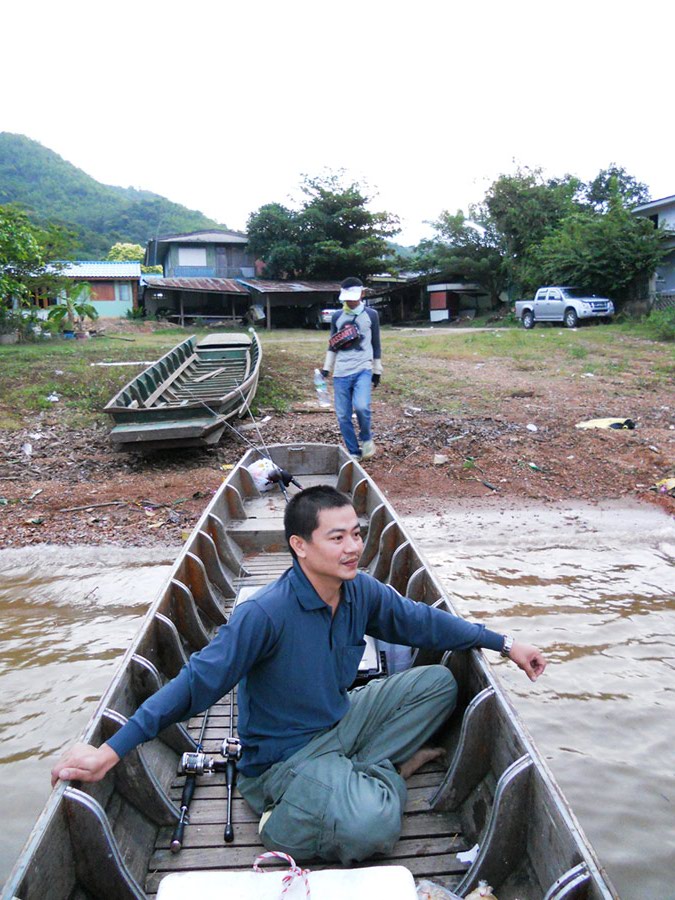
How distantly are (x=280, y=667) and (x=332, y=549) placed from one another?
438 millimetres

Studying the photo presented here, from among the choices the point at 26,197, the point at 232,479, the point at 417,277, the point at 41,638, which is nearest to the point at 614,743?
the point at 232,479

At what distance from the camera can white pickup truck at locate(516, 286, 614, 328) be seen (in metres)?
22.1

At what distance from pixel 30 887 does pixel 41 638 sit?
3.67 m

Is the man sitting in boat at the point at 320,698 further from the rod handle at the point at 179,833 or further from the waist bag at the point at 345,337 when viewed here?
the waist bag at the point at 345,337

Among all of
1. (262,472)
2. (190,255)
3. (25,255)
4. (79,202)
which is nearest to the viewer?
(262,472)

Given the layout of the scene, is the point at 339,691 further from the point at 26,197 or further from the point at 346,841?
the point at 26,197

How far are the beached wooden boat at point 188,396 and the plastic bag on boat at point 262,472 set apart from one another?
85.1 inches

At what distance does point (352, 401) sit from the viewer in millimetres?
7879

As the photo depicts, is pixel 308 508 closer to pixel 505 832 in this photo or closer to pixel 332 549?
pixel 332 549

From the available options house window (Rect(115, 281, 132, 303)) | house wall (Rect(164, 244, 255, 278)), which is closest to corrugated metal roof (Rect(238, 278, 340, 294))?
house wall (Rect(164, 244, 255, 278))

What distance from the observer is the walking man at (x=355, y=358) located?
7.55 meters

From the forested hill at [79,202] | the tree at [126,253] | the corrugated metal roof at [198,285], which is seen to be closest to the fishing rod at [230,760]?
the corrugated metal roof at [198,285]

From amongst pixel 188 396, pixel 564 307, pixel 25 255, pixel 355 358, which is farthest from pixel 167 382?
pixel 564 307

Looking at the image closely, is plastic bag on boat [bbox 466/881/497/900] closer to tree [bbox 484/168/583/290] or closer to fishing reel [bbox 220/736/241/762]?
fishing reel [bbox 220/736/241/762]
